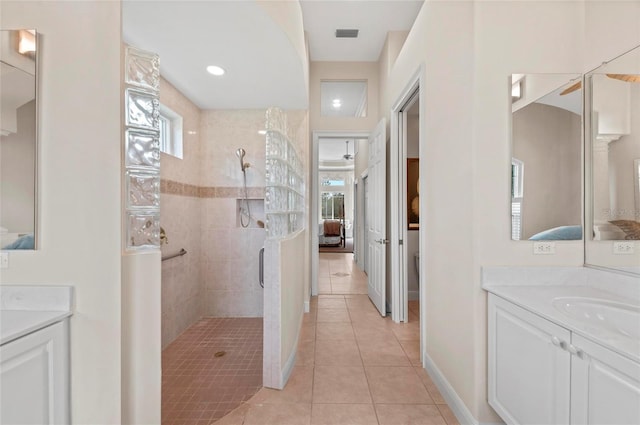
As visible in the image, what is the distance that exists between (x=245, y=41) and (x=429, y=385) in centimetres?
283

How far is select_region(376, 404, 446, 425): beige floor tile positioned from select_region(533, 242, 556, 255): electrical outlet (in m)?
1.15

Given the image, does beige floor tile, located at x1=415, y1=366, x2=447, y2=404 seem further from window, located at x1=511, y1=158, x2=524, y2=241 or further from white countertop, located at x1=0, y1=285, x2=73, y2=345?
white countertop, located at x1=0, y1=285, x2=73, y2=345

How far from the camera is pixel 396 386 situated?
2.04 meters

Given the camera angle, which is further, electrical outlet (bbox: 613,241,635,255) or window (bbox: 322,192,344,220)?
window (bbox: 322,192,344,220)

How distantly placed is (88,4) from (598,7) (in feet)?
8.31

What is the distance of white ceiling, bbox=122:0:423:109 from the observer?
174 cm

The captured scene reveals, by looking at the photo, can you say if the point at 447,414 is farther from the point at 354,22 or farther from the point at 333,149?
the point at 333,149

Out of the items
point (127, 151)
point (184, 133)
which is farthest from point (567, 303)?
point (184, 133)

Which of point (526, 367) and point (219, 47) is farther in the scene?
point (219, 47)

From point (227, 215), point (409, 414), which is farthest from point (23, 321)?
point (227, 215)

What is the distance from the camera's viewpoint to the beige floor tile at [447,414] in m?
1.69

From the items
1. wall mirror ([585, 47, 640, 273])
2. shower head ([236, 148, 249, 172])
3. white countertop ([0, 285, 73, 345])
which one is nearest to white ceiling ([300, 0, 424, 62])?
shower head ([236, 148, 249, 172])

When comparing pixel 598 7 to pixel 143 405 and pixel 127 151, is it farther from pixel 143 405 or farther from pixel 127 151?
pixel 143 405

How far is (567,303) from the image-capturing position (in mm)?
1350
